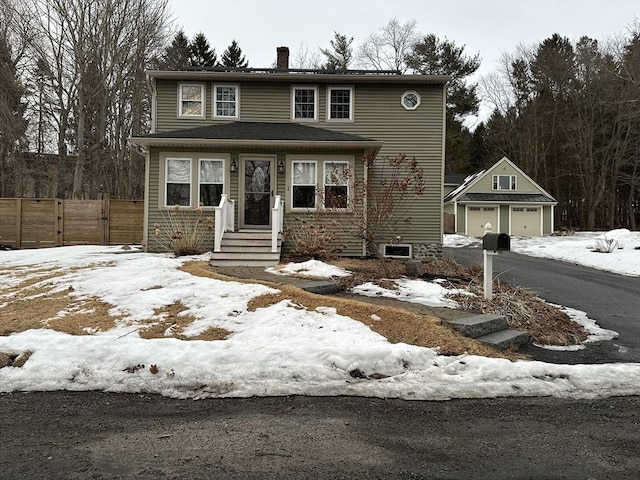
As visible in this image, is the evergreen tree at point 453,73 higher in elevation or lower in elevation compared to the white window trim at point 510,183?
higher

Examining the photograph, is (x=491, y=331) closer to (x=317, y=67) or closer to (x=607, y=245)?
(x=607, y=245)

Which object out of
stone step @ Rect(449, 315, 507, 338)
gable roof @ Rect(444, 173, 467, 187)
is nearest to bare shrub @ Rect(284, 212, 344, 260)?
stone step @ Rect(449, 315, 507, 338)

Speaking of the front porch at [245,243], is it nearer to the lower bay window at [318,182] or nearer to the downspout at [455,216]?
the lower bay window at [318,182]

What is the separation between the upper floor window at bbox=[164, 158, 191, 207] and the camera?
11.9m

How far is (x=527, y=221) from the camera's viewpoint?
27078 mm

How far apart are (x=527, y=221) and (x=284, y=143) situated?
2110 centimetres

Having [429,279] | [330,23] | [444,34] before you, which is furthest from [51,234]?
[444,34]

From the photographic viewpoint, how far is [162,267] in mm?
8633

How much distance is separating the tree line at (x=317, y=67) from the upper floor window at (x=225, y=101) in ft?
11.1

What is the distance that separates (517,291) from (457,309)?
6.37 feet

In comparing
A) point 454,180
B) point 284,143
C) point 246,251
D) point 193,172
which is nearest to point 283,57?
point 284,143

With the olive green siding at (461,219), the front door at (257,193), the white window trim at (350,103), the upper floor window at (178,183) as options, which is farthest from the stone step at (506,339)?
the olive green siding at (461,219)

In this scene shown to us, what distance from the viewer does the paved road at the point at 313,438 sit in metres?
2.42

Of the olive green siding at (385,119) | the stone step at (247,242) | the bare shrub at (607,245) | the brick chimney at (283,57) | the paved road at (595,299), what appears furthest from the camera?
the bare shrub at (607,245)
